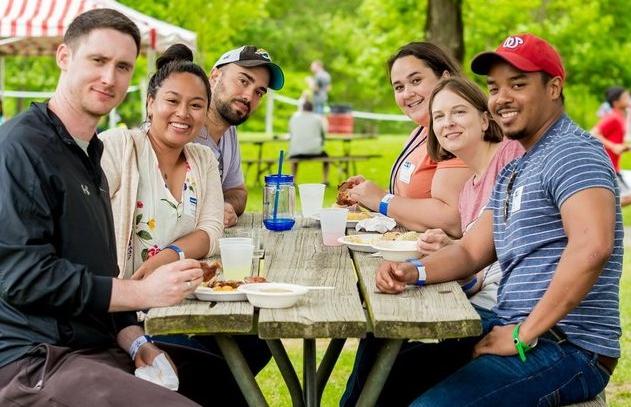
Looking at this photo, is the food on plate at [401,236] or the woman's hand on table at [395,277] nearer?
the woman's hand on table at [395,277]

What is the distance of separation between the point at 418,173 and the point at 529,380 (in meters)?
2.12

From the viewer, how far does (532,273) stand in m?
3.54

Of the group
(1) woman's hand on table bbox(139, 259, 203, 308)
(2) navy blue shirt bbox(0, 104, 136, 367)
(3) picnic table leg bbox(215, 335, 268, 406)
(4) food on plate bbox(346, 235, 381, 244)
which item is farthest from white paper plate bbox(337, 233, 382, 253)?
(2) navy blue shirt bbox(0, 104, 136, 367)

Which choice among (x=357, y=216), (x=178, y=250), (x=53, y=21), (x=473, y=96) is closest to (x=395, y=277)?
(x=178, y=250)

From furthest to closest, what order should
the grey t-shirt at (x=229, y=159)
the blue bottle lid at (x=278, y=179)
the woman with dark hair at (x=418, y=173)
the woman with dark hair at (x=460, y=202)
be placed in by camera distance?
the grey t-shirt at (x=229, y=159)
the blue bottle lid at (x=278, y=179)
the woman with dark hair at (x=418, y=173)
the woman with dark hair at (x=460, y=202)

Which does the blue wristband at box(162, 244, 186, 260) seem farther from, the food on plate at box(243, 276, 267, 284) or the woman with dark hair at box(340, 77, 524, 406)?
the woman with dark hair at box(340, 77, 524, 406)

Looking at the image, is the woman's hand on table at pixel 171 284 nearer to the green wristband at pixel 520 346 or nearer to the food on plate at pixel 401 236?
the green wristband at pixel 520 346

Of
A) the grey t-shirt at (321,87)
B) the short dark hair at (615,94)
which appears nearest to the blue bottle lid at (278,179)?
the short dark hair at (615,94)

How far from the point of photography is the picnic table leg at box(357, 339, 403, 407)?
3318mm

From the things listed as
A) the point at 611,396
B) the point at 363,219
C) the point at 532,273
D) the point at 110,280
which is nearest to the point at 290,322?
the point at 110,280

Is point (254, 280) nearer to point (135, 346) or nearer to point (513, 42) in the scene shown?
point (135, 346)

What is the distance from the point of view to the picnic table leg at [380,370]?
3318 mm

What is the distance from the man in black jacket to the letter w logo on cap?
1.25 meters

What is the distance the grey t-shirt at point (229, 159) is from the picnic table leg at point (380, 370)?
100 inches
